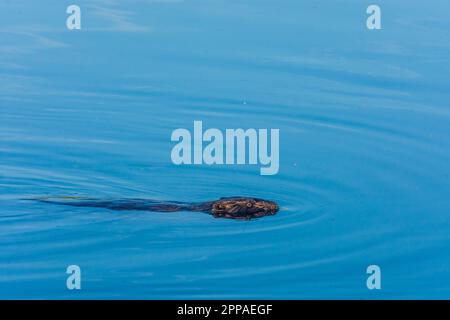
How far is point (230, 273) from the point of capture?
162 inches

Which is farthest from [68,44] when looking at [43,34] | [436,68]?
[436,68]

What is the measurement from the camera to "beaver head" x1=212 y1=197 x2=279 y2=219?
414 cm

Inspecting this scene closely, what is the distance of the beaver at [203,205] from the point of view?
4.13m

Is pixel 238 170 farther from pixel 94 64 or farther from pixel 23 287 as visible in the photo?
pixel 23 287

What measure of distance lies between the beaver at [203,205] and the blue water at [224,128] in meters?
0.03

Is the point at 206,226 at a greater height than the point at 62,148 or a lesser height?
lesser

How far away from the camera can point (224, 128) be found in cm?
415

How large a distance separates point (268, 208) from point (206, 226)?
0.33 metres

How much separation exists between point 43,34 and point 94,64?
0.31 meters

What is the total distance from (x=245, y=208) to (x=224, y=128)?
43 centimetres

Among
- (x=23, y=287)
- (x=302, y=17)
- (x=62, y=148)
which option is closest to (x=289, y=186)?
(x=302, y=17)

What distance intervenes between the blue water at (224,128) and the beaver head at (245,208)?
0.04 m

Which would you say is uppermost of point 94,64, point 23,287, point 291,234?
point 94,64

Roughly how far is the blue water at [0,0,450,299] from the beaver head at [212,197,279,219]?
0.04 meters
